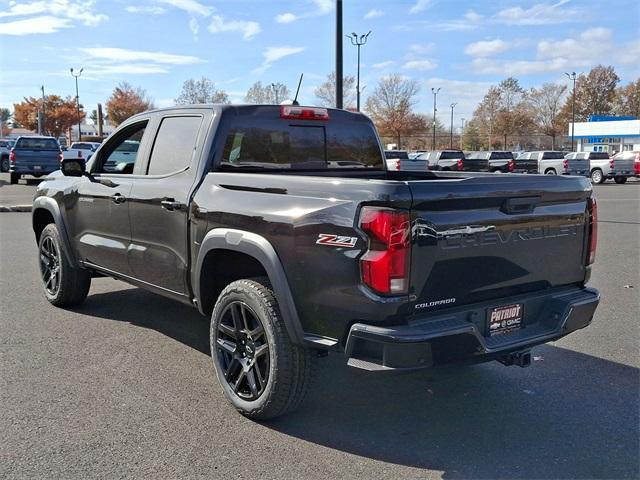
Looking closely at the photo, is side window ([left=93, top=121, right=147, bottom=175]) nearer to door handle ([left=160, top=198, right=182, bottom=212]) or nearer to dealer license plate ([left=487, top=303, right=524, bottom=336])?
door handle ([left=160, top=198, right=182, bottom=212])

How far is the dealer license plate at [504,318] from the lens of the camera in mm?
3436

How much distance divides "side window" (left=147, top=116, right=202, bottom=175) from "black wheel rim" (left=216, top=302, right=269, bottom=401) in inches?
47.7

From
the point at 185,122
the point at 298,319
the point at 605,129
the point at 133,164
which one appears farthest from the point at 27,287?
the point at 605,129

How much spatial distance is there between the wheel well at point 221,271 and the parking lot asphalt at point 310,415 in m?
0.64

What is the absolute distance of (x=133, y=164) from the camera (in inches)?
205

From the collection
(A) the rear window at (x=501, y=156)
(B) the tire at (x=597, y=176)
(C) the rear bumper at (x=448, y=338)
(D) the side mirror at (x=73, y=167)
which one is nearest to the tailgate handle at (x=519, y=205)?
(C) the rear bumper at (x=448, y=338)

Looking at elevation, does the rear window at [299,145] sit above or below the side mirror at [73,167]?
above

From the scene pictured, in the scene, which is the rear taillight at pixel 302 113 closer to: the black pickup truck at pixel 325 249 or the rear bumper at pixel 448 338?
the black pickup truck at pixel 325 249

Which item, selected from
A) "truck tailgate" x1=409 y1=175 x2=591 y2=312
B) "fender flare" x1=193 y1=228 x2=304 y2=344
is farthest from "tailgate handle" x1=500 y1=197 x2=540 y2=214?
"fender flare" x1=193 y1=228 x2=304 y2=344

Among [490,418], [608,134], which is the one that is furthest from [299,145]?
[608,134]

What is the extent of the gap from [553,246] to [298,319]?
1610 mm

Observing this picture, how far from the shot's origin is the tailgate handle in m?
3.44

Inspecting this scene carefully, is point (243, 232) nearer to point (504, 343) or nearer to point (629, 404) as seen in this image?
point (504, 343)

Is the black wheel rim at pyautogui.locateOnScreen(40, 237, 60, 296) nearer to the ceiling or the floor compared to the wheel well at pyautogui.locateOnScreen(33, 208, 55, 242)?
nearer to the floor
